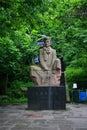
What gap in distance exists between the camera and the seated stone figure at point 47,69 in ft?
53.0

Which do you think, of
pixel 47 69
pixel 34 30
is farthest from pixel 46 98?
pixel 34 30

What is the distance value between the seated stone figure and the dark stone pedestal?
2.00 feet

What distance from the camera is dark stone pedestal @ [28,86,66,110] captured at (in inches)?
607

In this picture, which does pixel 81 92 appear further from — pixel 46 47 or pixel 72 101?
pixel 46 47

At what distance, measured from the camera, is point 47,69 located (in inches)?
639

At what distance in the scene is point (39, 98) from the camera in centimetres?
1559

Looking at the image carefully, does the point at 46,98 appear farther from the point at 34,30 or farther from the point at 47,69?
the point at 34,30

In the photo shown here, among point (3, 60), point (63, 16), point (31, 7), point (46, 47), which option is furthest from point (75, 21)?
point (31, 7)

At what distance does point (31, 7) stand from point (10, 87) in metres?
14.4

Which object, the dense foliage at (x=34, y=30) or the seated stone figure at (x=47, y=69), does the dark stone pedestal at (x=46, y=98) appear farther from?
the dense foliage at (x=34, y=30)

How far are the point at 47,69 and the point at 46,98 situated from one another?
151cm

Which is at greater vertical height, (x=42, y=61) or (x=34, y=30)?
(x=34, y=30)

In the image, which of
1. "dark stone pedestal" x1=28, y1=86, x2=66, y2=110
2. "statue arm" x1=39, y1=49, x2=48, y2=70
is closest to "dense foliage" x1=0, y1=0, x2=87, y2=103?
"statue arm" x1=39, y1=49, x2=48, y2=70

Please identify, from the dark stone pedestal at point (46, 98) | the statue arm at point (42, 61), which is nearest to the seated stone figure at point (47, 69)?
the statue arm at point (42, 61)
